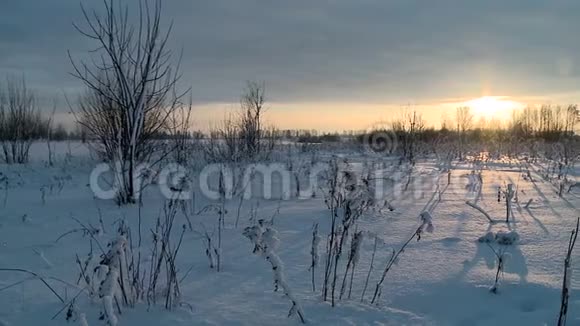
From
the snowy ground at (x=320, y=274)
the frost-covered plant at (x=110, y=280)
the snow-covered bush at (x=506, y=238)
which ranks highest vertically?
the frost-covered plant at (x=110, y=280)

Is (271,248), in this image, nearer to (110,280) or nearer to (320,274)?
(110,280)

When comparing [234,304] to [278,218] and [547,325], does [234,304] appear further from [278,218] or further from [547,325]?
[278,218]

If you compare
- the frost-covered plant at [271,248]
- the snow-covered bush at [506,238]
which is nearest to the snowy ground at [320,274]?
the snow-covered bush at [506,238]

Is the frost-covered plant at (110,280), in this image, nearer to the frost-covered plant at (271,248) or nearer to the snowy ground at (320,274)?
the snowy ground at (320,274)

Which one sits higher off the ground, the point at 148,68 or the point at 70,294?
the point at 148,68

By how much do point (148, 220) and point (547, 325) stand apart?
419 cm

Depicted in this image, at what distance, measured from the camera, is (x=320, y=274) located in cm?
305

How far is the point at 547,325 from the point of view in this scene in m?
2.26

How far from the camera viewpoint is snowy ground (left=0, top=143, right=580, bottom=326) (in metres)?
2.35

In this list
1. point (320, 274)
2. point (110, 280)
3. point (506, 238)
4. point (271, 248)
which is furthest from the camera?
point (506, 238)

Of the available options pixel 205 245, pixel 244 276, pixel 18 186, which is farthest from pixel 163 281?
pixel 18 186

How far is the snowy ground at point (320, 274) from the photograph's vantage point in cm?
235

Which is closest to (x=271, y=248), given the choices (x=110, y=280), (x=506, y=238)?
(x=110, y=280)

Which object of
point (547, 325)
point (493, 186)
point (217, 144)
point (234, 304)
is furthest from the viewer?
point (217, 144)
